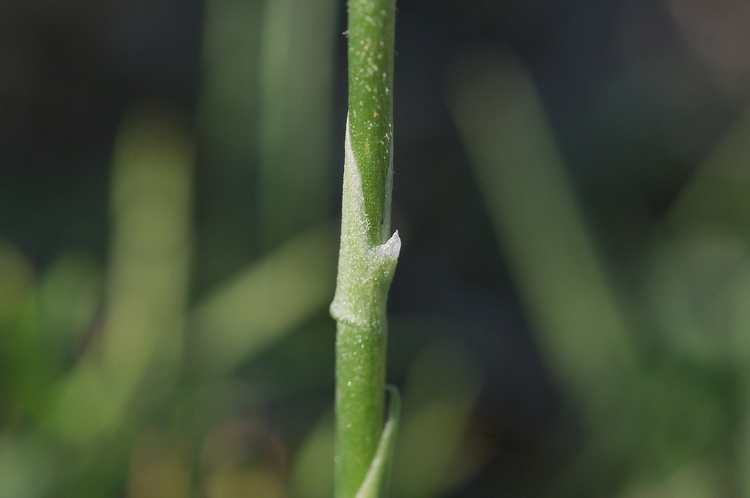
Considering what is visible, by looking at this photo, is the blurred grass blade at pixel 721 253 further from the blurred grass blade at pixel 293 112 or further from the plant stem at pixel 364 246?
the plant stem at pixel 364 246

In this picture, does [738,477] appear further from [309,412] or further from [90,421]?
[90,421]

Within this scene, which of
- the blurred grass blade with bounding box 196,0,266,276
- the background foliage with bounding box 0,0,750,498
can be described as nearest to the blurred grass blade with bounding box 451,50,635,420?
the background foliage with bounding box 0,0,750,498

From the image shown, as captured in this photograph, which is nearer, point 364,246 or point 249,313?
point 364,246

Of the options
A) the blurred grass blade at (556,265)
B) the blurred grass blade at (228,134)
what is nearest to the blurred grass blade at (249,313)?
the blurred grass blade at (228,134)

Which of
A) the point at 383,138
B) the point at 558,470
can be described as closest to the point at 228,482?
the point at 558,470

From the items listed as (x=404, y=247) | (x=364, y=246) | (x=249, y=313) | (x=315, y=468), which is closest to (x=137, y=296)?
(x=249, y=313)

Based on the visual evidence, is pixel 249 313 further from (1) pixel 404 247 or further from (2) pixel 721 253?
(2) pixel 721 253
